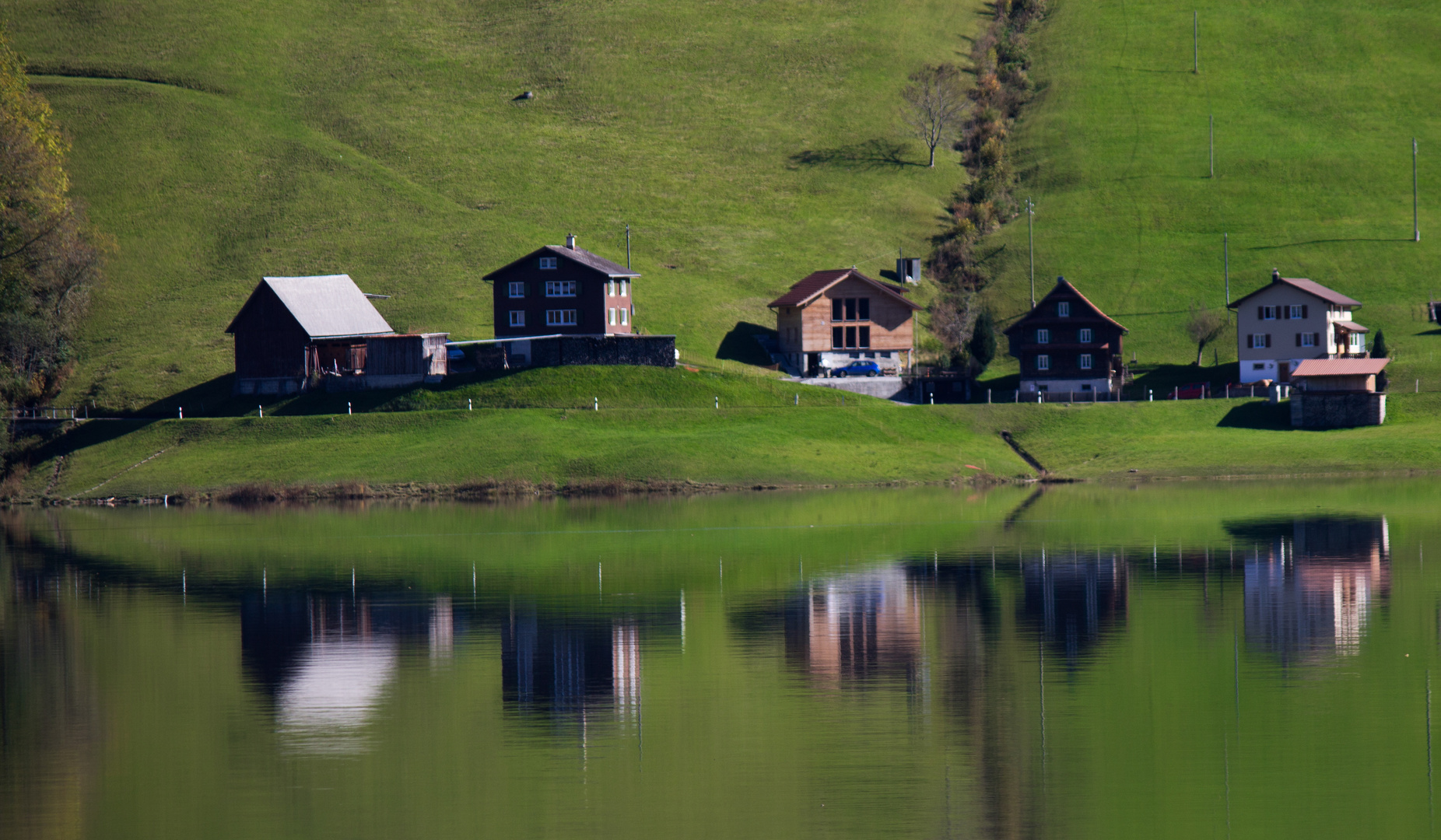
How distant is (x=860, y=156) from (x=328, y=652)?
13512cm

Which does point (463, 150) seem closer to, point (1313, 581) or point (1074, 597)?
point (1074, 597)

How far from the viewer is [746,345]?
126500 mm

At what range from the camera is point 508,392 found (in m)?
105

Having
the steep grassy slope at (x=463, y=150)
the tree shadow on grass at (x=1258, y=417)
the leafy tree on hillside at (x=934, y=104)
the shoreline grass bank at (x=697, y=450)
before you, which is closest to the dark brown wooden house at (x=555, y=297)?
the steep grassy slope at (x=463, y=150)

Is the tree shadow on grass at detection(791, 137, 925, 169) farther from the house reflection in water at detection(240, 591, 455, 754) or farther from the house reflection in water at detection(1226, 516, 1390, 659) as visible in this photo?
the house reflection in water at detection(240, 591, 455, 754)

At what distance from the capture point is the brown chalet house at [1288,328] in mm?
115000

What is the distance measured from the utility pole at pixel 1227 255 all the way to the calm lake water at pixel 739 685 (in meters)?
72.1

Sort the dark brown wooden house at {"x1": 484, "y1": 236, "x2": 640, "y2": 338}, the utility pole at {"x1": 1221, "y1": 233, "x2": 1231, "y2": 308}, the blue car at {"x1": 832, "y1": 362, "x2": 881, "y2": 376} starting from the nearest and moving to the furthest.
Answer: the dark brown wooden house at {"x1": 484, "y1": 236, "x2": 640, "y2": 338} < the blue car at {"x1": 832, "y1": 362, "x2": 881, "y2": 376} < the utility pole at {"x1": 1221, "y1": 233, "x2": 1231, "y2": 308}

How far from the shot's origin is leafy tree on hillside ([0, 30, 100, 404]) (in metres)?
108

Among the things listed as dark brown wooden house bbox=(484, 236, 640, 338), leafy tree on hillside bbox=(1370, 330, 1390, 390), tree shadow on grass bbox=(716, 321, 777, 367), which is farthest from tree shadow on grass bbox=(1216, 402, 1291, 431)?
dark brown wooden house bbox=(484, 236, 640, 338)

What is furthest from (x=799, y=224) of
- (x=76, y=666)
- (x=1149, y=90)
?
(x=76, y=666)

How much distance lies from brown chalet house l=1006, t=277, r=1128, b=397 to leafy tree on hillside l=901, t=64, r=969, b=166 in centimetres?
5385

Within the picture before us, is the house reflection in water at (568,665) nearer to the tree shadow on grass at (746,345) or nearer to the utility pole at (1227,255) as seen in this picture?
the tree shadow on grass at (746,345)

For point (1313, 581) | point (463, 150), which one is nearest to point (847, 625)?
point (1313, 581)
